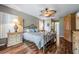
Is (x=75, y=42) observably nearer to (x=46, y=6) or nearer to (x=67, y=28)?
(x=67, y=28)

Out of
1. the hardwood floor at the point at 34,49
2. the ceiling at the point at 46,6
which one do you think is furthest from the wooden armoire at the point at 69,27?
the ceiling at the point at 46,6

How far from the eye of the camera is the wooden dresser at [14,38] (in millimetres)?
2508

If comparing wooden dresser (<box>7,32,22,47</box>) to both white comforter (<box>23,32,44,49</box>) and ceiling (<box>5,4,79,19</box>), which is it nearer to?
white comforter (<box>23,32,44,49</box>)

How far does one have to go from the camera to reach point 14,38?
8.30 feet

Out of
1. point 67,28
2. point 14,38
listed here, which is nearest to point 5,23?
point 14,38

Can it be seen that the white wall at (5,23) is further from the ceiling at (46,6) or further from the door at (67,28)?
the door at (67,28)

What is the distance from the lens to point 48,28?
2564mm

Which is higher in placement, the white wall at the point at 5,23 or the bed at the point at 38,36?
the white wall at the point at 5,23

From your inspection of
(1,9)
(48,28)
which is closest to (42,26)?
(48,28)

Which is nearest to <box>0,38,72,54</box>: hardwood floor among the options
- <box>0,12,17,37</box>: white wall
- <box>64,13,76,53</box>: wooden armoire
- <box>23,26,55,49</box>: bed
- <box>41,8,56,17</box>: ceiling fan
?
<box>64,13,76,53</box>: wooden armoire

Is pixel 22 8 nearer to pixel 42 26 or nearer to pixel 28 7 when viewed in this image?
pixel 28 7

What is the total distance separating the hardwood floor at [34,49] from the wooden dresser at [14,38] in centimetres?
9

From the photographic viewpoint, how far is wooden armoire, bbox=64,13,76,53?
8.17ft
